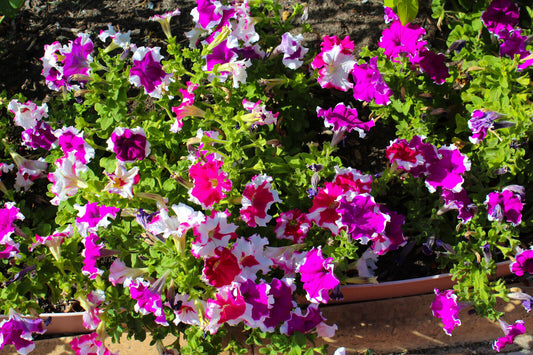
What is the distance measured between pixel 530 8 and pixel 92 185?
7.85ft

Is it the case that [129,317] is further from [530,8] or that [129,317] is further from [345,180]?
[530,8]

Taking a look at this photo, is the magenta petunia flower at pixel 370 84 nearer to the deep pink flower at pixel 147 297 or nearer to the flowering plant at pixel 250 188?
the flowering plant at pixel 250 188

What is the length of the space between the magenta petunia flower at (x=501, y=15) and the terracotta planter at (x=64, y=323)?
230cm

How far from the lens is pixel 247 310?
1711mm

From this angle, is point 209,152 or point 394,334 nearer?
point 209,152

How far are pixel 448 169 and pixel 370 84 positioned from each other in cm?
49

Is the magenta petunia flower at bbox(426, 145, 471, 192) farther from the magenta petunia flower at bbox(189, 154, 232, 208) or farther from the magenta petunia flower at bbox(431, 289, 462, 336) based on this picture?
the magenta petunia flower at bbox(189, 154, 232, 208)

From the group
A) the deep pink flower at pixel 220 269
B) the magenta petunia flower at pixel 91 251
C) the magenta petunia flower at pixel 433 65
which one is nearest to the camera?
the deep pink flower at pixel 220 269

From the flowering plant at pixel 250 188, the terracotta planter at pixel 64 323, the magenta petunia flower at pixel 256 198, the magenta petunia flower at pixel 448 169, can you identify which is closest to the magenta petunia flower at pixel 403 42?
the flowering plant at pixel 250 188

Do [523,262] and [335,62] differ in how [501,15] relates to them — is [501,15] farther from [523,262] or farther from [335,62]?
[523,262]

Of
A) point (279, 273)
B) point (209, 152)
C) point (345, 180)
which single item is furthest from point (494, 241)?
point (209, 152)

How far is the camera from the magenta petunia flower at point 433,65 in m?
2.18

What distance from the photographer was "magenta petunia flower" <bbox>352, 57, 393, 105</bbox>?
2209 mm

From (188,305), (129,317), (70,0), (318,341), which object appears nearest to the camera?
(188,305)
